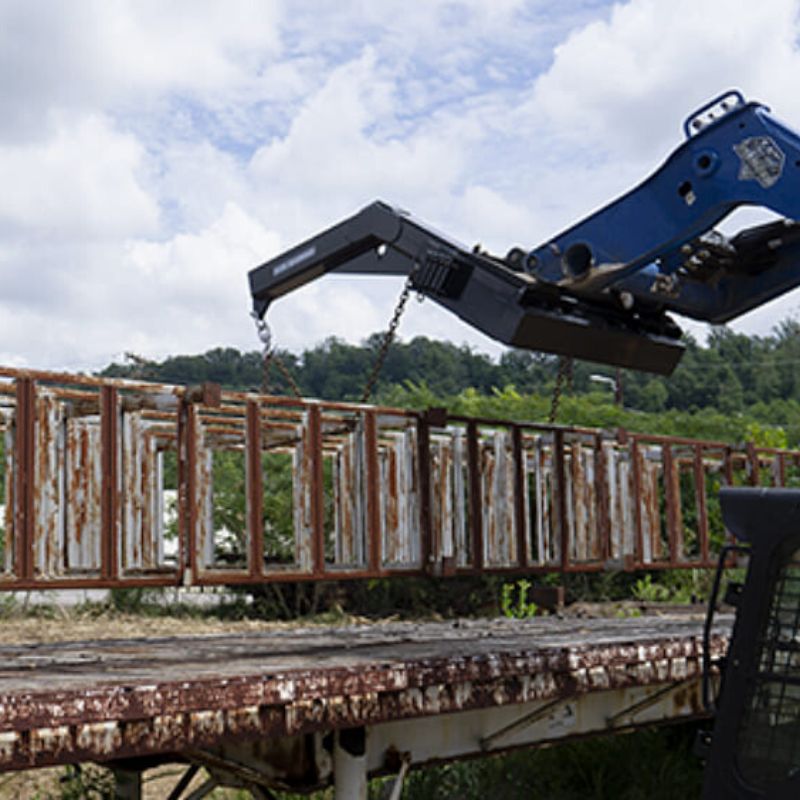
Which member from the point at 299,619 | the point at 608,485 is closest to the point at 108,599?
the point at 299,619

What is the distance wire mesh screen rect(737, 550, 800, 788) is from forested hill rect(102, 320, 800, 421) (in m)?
41.8

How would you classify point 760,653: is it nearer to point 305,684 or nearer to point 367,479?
point 305,684

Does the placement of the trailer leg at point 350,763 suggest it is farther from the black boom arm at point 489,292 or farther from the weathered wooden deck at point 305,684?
the black boom arm at point 489,292

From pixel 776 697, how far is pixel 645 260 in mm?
4347

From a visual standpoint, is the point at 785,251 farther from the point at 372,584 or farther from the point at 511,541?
the point at 372,584

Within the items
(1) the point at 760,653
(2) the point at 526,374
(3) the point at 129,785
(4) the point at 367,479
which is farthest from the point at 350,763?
(2) the point at 526,374

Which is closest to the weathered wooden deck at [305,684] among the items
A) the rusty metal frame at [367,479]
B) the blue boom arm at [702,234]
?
the rusty metal frame at [367,479]

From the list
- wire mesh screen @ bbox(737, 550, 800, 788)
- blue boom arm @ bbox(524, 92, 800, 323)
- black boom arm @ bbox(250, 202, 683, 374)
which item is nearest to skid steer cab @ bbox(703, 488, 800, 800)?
wire mesh screen @ bbox(737, 550, 800, 788)

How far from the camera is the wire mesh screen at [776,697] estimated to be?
3.66m

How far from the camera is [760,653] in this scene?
378 centimetres

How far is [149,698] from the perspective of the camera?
3.47 m

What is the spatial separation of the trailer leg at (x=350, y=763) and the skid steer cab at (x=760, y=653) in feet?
4.30

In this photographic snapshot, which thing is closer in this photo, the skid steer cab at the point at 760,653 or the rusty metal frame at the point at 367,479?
the skid steer cab at the point at 760,653

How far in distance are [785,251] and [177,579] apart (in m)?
4.58
